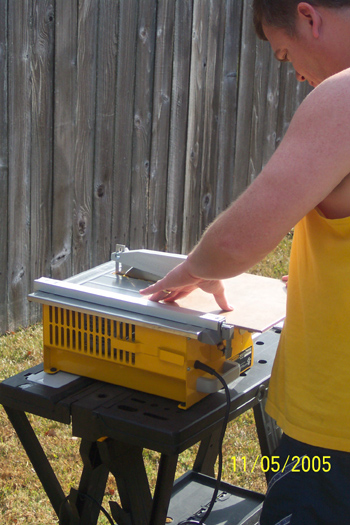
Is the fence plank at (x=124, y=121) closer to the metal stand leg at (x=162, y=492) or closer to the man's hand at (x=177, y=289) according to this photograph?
the man's hand at (x=177, y=289)

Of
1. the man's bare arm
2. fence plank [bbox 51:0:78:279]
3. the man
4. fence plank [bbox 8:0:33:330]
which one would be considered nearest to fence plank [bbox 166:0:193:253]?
fence plank [bbox 51:0:78:279]

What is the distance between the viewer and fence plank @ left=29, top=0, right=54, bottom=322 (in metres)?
3.60

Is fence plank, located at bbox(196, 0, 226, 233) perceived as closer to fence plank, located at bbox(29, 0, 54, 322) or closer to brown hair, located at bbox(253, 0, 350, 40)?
fence plank, located at bbox(29, 0, 54, 322)

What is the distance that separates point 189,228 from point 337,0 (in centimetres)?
369

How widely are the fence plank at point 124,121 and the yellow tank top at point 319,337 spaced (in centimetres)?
290

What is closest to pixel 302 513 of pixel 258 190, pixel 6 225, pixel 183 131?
pixel 258 190

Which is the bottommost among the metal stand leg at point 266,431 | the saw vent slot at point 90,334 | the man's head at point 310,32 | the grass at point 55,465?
the grass at point 55,465

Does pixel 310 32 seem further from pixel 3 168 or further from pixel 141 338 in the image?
pixel 3 168

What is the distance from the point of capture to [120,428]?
146 centimetres

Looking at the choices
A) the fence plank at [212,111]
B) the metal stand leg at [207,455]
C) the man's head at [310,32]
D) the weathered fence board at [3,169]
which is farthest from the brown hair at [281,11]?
the fence plank at [212,111]

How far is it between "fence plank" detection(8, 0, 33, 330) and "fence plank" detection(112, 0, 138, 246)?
0.66 metres

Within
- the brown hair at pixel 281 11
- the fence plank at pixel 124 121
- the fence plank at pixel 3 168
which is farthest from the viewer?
the fence plank at pixel 124 121

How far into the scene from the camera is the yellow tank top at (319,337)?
126 cm

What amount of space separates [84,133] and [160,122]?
0.69 m
